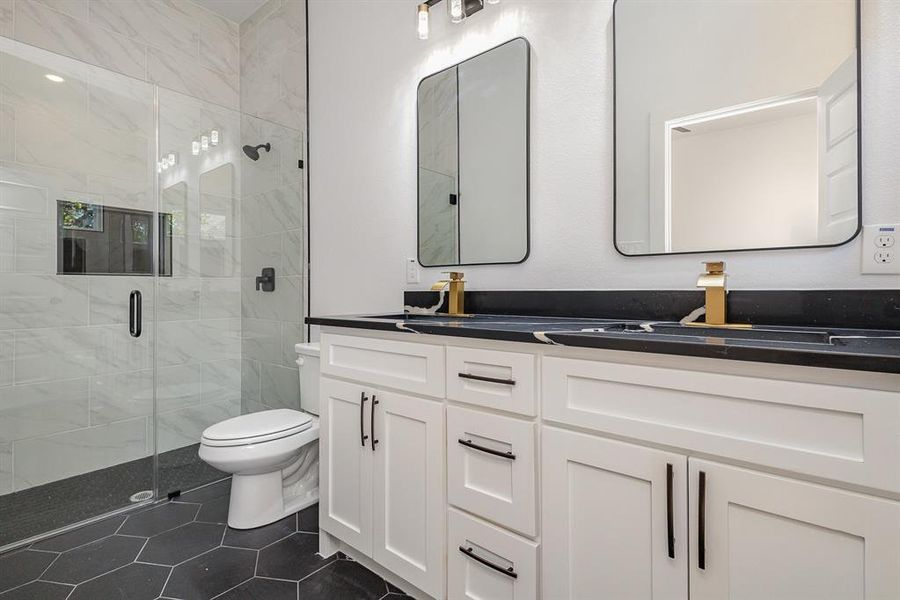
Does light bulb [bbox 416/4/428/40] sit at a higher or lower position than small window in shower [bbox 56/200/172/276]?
higher

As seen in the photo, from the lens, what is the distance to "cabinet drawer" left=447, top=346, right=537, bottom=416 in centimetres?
108

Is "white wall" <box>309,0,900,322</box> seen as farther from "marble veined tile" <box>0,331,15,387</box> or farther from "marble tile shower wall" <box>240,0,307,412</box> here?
"marble veined tile" <box>0,331,15,387</box>

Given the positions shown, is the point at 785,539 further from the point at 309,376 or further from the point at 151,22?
the point at 151,22

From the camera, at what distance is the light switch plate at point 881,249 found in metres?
1.06

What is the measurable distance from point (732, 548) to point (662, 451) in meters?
0.19

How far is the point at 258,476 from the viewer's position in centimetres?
189

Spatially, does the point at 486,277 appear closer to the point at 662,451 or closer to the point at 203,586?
the point at 662,451

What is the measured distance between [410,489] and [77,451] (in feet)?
6.31

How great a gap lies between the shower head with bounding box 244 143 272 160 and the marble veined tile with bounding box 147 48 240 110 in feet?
1.99

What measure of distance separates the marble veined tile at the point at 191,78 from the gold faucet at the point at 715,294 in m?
2.98

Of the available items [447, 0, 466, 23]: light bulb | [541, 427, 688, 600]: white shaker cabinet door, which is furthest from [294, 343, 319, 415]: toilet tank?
[447, 0, 466, 23]: light bulb

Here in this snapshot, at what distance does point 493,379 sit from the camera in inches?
44.9

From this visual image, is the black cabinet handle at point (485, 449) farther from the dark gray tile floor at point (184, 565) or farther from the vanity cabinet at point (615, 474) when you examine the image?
the dark gray tile floor at point (184, 565)

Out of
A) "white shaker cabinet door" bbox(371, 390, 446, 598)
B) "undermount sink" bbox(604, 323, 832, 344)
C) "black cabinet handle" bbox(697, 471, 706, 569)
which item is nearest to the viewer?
"black cabinet handle" bbox(697, 471, 706, 569)
